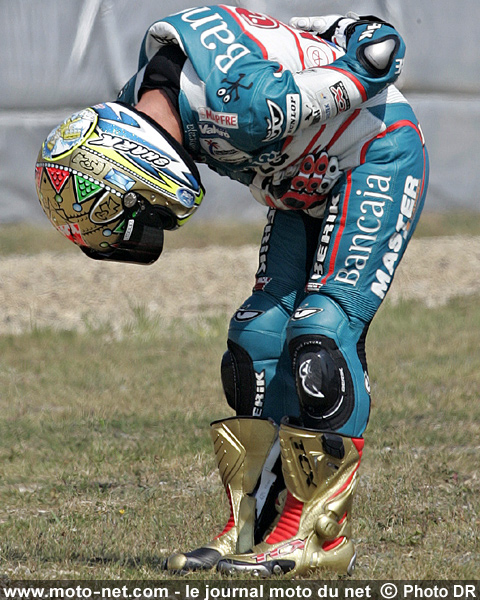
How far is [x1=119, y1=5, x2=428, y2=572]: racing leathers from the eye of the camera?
3076 mm

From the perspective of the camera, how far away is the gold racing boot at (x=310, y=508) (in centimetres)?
325

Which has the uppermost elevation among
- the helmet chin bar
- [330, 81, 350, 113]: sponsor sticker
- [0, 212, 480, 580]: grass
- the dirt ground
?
[330, 81, 350, 113]: sponsor sticker

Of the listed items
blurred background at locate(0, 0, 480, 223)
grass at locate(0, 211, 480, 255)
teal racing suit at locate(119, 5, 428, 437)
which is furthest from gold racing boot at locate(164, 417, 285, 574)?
blurred background at locate(0, 0, 480, 223)

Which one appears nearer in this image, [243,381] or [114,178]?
[114,178]

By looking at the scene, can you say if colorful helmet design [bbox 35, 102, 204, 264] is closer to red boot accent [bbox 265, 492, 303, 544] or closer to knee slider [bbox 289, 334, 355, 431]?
knee slider [bbox 289, 334, 355, 431]

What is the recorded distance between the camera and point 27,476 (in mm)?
4957

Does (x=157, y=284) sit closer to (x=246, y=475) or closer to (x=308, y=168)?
(x=246, y=475)

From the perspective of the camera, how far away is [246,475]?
355cm

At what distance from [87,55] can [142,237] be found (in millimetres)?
8123

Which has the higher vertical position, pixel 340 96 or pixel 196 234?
pixel 340 96

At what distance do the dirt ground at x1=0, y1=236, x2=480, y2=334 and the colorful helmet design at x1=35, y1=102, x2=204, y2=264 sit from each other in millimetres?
4915

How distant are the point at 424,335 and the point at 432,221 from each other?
4022 millimetres

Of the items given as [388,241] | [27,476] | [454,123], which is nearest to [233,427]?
[388,241]

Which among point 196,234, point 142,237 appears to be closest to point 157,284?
point 196,234
